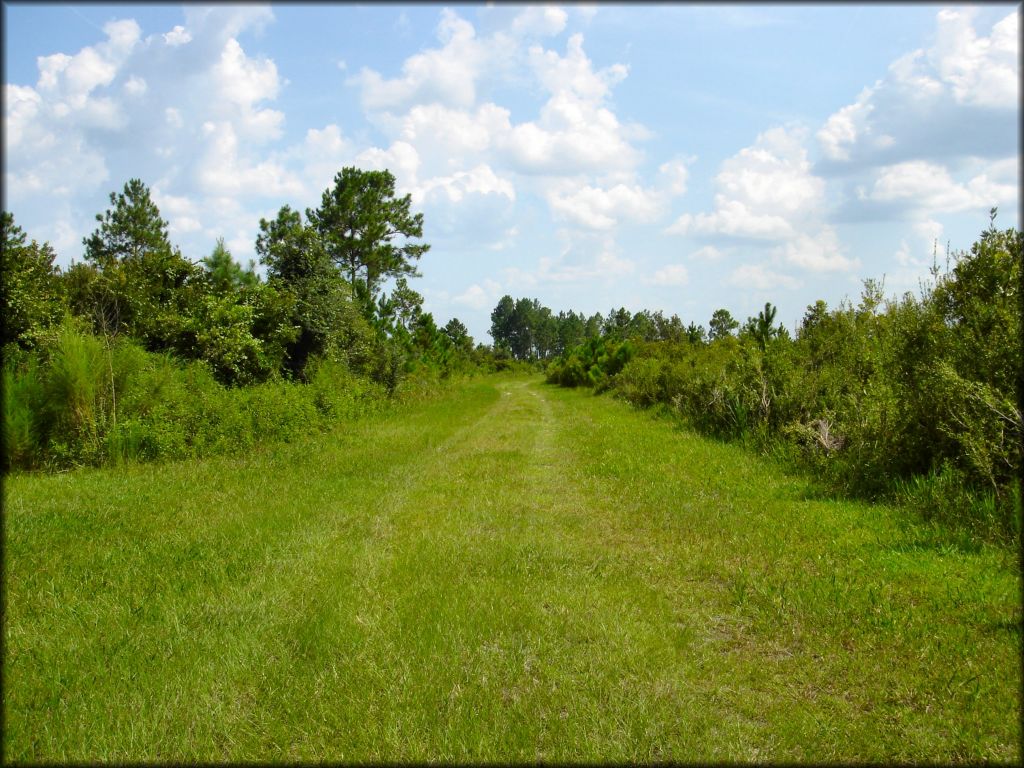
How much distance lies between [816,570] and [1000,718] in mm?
2055

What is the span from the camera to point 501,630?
4.07 meters

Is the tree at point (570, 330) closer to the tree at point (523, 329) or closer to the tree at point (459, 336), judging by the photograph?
the tree at point (523, 329)

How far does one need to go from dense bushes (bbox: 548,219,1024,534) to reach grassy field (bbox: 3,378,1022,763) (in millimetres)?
725

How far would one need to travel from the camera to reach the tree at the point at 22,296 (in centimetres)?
1169

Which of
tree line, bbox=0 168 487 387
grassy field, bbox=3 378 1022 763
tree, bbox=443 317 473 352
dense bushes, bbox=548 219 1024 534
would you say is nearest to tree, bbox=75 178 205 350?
tree line, bbox=0 168 487 387

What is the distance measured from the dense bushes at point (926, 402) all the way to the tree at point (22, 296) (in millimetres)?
13709

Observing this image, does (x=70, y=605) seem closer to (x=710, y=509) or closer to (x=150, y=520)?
(x=150, y=520)

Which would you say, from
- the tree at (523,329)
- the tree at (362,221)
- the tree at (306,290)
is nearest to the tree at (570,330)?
the tree at (523,329)

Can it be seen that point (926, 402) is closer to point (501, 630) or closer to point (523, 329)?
point (501, 630)

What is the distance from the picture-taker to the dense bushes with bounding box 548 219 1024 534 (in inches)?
239

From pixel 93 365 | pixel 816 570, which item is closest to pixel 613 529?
pixel 816 570

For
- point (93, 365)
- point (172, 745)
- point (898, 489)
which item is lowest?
point (172, 745)

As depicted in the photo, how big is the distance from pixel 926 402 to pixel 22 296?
15269 millimetres

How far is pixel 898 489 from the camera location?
702 centimetres
